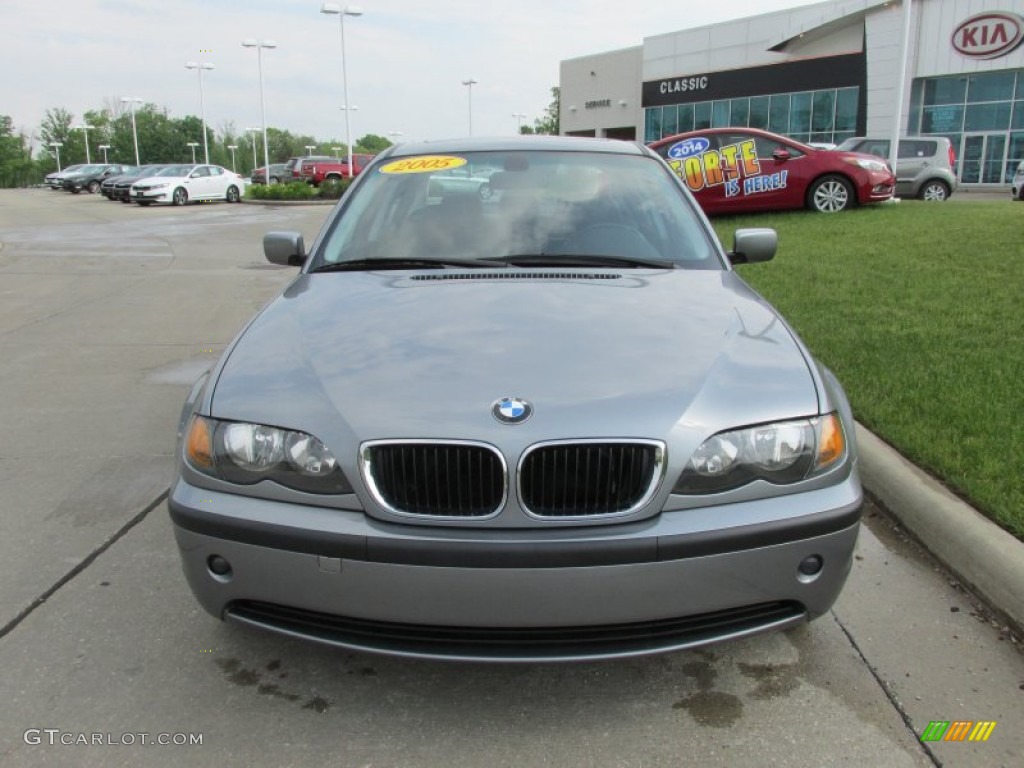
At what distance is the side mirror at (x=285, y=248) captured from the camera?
3.72m

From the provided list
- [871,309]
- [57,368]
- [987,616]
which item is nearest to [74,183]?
[57,368]

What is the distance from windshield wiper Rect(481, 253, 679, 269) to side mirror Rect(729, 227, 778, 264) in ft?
1.94

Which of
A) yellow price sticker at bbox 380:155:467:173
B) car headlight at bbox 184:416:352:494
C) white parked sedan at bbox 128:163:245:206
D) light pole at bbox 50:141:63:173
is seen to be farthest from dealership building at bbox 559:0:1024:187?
light pole at bbox 50:141:63:173

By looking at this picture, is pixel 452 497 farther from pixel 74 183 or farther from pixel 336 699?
pixel 74 183

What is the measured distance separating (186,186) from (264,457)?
32.8 m

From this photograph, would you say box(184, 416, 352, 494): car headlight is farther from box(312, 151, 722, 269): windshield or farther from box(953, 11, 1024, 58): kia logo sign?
box(953, 11, 1024, 58): kia logo sign

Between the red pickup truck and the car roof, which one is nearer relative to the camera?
the car roof

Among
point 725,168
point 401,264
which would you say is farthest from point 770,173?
point 401,264

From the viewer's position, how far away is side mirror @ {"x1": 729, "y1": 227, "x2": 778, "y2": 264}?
12.3ft

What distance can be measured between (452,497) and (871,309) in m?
5.53

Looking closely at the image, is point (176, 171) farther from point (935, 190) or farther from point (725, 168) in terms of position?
point (935, 190)

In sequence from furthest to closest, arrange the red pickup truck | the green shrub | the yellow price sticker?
the red pickup truck → the green shrub → the yellow price sticker

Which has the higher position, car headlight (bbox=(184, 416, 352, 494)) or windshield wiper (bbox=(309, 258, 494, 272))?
windshield wiper (bbox=(309, 258, 494, 272))
